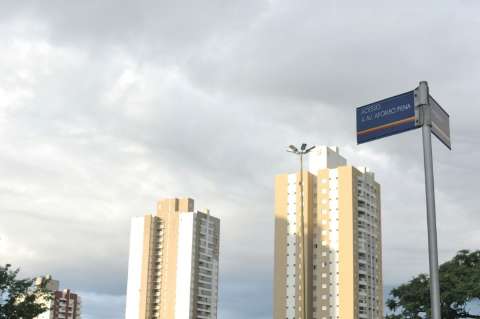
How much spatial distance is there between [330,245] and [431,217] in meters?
117

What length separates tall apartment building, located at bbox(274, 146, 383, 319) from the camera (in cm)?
12131

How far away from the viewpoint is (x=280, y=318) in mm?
122000

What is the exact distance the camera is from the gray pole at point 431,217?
33.2ft

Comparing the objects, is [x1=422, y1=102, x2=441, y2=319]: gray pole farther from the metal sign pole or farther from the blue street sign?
the blue street sign

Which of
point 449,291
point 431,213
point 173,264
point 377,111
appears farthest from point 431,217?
point 173,264

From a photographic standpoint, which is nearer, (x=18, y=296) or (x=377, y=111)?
(x=377, y=111)

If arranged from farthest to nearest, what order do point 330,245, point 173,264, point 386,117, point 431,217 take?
1. point 173,264
2. point 330,245
3. point 386,117
4. point 431,217

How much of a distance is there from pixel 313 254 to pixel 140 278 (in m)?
48.0

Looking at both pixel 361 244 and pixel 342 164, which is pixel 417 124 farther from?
pixel 342 164

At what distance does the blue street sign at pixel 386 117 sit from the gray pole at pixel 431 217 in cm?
22

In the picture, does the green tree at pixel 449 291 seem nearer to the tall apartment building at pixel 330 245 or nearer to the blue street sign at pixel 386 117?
the blue street sign at pixel 386 117

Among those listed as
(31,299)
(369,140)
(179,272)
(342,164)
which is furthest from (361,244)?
(369,140)

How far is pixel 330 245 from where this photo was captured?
126 meters

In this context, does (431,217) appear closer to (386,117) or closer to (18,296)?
(386,117)
